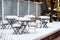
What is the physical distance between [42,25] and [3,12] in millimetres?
2141

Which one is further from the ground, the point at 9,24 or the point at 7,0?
the point at 7,0

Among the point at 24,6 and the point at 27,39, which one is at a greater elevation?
the point at 24,6

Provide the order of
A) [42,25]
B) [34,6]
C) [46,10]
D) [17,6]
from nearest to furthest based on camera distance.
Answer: [42,25]
[17,6]
[34,6]
[46,10]

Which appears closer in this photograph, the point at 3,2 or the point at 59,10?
the point at 3,2

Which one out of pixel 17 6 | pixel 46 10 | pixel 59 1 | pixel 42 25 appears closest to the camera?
pixel 42 25

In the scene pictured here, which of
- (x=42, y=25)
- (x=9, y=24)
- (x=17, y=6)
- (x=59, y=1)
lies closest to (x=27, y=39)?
(x=9, y=24)

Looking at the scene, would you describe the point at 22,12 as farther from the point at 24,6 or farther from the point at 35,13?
the point at 35,13

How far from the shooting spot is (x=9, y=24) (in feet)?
32.7

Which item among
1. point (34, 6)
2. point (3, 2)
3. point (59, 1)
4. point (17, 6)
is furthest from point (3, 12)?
point (59, 1)

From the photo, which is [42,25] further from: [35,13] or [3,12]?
[35,13]

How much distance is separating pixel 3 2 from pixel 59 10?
18.1 ft

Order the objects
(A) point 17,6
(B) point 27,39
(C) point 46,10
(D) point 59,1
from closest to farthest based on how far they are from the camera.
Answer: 1. (B) point 27,39
2. (A) point 17,6
3. (C) point 46,10
4. (D) point 59,1

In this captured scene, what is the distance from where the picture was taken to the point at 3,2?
11.3 m

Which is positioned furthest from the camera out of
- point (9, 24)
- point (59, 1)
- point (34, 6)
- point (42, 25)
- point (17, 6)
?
point (59, 1)
